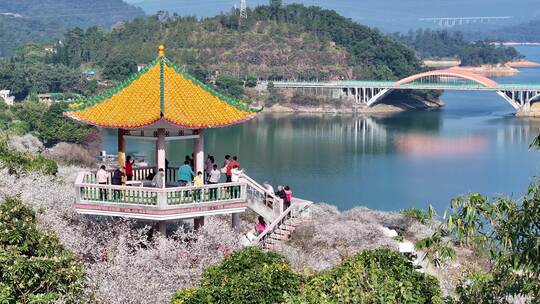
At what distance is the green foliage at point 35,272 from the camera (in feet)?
37.2


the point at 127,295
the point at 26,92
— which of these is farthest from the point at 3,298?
the point at 26,92

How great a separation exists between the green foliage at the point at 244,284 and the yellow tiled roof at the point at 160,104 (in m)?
3.31

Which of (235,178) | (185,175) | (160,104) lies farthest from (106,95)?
(235,178)

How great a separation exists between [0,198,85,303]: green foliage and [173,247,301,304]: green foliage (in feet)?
4.26

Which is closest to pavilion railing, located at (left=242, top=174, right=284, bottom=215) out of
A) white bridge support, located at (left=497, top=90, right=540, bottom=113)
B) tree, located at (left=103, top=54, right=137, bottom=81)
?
white bridge support, located at (left=497, top=90, right=540, bottom=113)

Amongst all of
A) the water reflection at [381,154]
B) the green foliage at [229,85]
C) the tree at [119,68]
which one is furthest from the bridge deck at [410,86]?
the tree at [119,68]

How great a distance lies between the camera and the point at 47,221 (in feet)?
49.3

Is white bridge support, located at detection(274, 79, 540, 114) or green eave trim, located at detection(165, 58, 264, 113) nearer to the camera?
green eave trim, located at detection(165, 58, 264, 113)

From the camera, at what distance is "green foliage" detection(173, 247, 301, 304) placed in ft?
37.4

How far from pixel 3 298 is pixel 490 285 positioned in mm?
5248

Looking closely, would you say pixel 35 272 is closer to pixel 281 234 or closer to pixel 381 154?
pixel 281 234

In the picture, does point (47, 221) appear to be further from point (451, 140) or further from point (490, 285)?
point (451, 140)

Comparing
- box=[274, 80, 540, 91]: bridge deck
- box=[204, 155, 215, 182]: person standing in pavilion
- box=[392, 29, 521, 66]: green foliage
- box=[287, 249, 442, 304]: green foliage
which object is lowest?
box=[274, 80, 540, 91]: bridge deck

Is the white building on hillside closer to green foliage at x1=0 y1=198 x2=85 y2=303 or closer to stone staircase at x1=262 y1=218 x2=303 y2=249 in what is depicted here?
stone staircase at x1=262 y1=218 x2=303 y2=249
